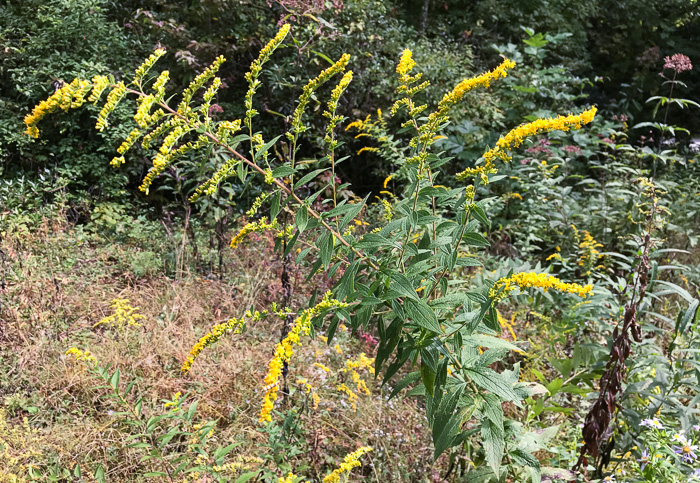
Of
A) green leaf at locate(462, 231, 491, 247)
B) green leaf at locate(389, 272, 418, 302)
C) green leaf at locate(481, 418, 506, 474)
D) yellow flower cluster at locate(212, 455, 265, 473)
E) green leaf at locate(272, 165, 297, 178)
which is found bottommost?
yellow flower cluster at locate(212, 455, 265, 473)

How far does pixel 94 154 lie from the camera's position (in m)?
5.19

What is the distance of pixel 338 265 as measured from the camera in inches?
60.6

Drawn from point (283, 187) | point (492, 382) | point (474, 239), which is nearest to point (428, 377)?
point (492, 382)

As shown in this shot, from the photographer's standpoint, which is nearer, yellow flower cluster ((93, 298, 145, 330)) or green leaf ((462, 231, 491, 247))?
green leaf ((462, 231, 491, 247))

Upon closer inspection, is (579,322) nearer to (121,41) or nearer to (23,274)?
(23,274)

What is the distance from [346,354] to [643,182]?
1844 millimetres

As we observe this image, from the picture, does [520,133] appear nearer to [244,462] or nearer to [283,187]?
[283,187]

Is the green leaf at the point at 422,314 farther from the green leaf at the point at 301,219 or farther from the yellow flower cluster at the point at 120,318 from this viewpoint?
the yellow flower cluster at the point at 120,318

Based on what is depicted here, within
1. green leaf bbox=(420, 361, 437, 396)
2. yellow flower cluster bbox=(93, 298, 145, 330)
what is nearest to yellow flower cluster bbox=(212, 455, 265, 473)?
green leaf bbox=(420, 361, 437, 396)

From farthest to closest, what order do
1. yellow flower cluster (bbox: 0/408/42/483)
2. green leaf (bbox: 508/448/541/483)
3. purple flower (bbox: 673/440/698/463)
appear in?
yellow flower cluster (bbox: 0/408/42/483) < purple flower (bbox: 673/440/698/463) < green leaf (bbox: 508/448/541/483)

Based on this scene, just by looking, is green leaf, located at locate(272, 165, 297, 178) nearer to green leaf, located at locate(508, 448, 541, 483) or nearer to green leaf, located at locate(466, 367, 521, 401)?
green leaf, located at locate(466, 367, 521, 401)

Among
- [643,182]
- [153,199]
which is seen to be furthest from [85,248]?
[643,182]

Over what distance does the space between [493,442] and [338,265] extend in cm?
68

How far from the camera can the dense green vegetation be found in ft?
Result: 4.84
